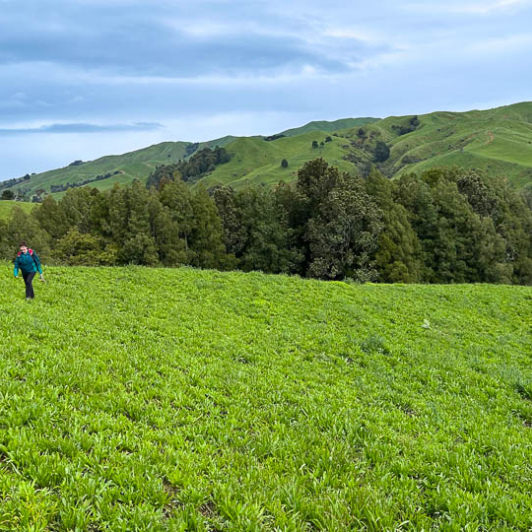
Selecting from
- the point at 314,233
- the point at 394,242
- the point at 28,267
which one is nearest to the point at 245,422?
the point at 28,267

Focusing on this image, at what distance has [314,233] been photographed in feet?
192

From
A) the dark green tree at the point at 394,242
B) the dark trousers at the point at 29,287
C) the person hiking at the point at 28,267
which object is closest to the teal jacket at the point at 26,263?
the person hiking at the point at 28,267

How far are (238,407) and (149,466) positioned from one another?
10.3 ft

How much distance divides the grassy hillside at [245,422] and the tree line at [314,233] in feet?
131

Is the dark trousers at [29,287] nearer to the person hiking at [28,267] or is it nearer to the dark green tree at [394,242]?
the person hiking at [28,267]

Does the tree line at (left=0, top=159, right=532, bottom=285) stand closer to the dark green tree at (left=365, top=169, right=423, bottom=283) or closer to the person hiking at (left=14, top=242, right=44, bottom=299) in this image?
the dark green tree at (left=365, top=169, right=423, bottom=283)

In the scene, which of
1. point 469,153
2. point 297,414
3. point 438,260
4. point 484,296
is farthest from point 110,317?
point 469,153

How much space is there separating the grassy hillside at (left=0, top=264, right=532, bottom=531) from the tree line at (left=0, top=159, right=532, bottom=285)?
39.9 m

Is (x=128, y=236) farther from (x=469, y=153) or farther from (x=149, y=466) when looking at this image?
(x=469, y=153)

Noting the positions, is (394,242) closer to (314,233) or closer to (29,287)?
(314,233)

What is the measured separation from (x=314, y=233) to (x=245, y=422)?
52.0m

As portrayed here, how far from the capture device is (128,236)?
193 feet

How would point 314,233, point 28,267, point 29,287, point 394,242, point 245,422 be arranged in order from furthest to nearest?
point 314,233, point 394,242, point 28,267, point 29,287, point 245,422

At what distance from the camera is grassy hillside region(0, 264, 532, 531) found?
5211 millimetres
